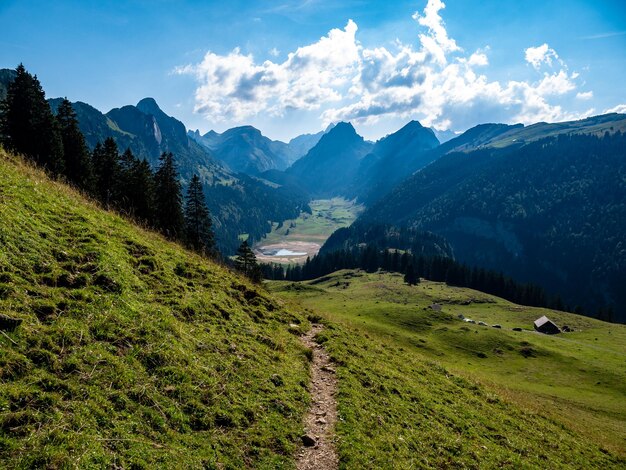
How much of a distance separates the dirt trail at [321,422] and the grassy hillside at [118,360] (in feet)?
1.87

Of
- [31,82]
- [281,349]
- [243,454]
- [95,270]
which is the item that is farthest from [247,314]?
[31,82]

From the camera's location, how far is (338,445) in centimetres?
1298

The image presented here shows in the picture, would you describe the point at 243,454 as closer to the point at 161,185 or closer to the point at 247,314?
the point at 247,314

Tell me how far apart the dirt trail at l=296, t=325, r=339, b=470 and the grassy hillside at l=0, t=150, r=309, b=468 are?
1.87 ft

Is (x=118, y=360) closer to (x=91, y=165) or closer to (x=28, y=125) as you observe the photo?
(x=28, y=125)

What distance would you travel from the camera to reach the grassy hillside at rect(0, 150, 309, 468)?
854cm

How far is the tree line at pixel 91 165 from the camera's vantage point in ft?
198

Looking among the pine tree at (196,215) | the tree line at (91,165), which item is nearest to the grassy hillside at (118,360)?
the tree line at (91,165)

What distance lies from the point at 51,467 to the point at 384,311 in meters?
85.2

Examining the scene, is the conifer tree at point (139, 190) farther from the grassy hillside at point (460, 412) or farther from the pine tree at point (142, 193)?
the grassy hillside at point (460, 412)

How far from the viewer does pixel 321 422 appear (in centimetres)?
1405

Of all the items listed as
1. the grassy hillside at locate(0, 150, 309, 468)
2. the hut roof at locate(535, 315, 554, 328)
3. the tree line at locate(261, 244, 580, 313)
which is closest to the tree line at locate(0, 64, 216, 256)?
the grassy hillside at locate(0, 150, 309, 468)

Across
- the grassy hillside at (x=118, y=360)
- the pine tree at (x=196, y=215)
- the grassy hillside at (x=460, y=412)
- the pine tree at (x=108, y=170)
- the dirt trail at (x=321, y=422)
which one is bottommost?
the grassy hillside at (x=460, y=412)

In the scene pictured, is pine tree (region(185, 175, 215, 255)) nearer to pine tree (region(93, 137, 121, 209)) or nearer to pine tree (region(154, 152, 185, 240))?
pine tree (region(154, 152, 185, 240))
